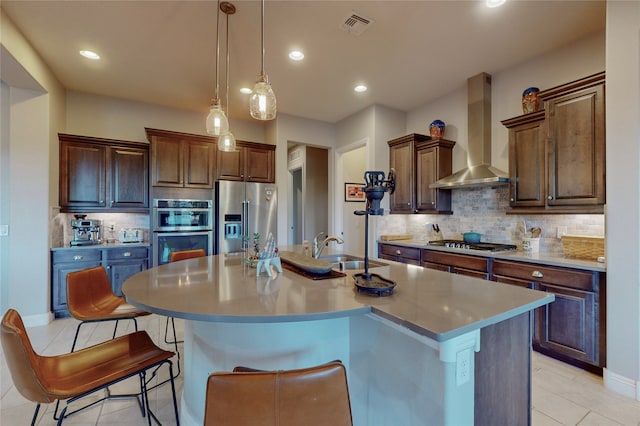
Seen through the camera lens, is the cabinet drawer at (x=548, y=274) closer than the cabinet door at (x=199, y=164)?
Yes

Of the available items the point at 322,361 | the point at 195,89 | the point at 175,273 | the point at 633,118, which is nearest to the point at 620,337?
the point at 633,118

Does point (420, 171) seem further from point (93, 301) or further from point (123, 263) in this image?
point (123, 263)

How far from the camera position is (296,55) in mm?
3055

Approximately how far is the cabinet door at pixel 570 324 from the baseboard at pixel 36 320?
5.04 m

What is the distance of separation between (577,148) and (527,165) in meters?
0.45

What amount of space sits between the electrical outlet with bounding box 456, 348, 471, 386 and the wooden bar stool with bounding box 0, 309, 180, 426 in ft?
4.44

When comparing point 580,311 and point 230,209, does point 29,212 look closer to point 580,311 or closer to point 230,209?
point 230,209

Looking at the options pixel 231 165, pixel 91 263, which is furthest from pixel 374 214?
pixel 91 263

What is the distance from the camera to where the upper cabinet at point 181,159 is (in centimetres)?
401

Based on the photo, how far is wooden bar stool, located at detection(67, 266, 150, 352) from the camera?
1974 mm

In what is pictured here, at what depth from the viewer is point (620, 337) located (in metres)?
2.06

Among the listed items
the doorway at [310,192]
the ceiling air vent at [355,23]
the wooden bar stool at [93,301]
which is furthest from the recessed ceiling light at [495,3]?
the doorway at [310,192]

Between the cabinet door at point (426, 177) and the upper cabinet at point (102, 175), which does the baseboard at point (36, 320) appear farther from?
the cabinet door at point (426, 177)

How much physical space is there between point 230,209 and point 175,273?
98.7 inches
